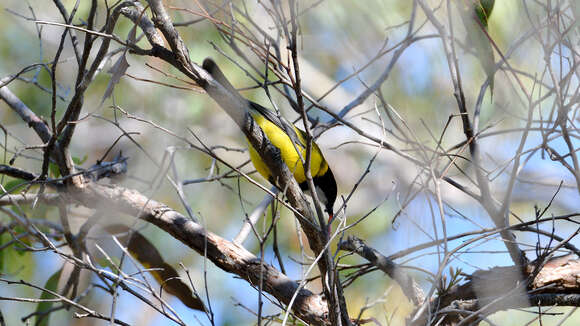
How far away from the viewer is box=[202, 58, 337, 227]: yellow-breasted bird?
2.93m

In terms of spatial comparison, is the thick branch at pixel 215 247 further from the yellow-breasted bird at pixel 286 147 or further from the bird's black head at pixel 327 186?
the bird's black head at pixel 327 186

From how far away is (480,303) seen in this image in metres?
2.34

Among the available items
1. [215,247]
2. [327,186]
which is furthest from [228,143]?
[215,247]

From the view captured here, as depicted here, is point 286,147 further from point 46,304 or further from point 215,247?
point 46,304

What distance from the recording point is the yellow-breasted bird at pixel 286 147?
293 centimetres

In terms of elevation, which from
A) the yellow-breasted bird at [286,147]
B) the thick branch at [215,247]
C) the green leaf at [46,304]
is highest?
the yellow-breasted bird at [286,147]

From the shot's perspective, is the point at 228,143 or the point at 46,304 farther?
the point at 228,143

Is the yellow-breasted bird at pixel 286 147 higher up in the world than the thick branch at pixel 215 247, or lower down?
higher up

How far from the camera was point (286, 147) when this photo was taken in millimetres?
3684

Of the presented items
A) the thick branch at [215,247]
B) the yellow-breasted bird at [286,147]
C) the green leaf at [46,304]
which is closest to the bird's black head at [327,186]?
the yellow-breasted bird at [286,147]

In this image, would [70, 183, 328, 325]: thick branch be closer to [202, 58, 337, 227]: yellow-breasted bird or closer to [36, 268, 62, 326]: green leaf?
[202, 58, 337, 227]: yellow-breasted bird

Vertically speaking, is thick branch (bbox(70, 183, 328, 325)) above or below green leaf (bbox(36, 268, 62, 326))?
above

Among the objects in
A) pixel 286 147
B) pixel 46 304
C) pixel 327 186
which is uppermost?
pixel 327 186

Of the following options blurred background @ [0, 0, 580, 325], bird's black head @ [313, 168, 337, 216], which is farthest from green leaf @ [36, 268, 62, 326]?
bird's black head @ [313, 168, 337, 216]
